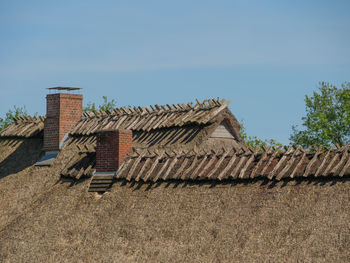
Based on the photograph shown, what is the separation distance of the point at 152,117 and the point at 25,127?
6.63 meters

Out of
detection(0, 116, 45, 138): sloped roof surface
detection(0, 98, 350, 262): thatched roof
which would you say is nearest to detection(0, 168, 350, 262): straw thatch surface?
detection(0, 98, 350, 262): thatched roof

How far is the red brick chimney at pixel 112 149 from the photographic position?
64.0 feet

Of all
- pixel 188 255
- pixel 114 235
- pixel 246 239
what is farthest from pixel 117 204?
pixel 246 239

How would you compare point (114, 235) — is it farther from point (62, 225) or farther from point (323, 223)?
point (323, 223)

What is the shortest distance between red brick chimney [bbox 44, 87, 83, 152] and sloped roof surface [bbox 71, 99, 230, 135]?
1.35ft

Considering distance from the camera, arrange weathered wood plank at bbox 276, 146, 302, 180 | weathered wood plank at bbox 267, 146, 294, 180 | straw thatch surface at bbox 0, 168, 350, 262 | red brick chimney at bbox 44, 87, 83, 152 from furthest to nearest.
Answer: red brick chimney at bbox 44, 87, 83, 152 < weathered wood plank at bbox 267, 146, 294, 180 < weathered wood plank at bbox 276, 146, 302, 180 < straw thatch surface at bbox 0, 168, 350, 262

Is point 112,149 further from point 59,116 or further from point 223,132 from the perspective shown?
point 59,116

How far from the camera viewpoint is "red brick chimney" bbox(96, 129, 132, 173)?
19.5 meters

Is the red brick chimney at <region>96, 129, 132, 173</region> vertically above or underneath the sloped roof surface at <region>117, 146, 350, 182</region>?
underneath

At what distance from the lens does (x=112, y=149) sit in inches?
774

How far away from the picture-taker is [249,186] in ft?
50.4

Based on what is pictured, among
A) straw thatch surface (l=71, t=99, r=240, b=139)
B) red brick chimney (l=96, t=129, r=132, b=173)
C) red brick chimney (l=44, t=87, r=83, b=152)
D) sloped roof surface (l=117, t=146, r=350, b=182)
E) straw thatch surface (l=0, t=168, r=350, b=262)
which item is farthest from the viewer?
red brick chimney (l=44, t=87, r=83, b=152)

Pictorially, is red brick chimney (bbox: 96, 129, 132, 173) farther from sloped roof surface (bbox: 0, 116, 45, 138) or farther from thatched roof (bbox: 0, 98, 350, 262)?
sloped roof surface (bbox: 0, 116, 45, 138)

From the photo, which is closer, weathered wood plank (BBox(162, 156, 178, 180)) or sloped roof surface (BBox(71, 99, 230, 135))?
weathered wood plank (BBox(162, 156, 178, 180))
